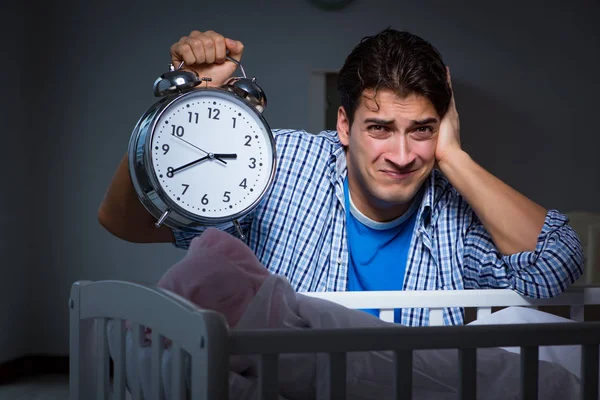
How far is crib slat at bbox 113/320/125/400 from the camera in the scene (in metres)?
0.81

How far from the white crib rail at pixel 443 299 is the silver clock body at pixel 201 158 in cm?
26

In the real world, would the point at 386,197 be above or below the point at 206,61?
below

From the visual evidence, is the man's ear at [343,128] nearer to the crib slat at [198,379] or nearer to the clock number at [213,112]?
the clock number at [213,112]

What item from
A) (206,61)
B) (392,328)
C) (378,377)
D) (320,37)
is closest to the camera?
(392,328)

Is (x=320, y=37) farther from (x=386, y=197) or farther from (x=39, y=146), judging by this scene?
(x=386, y=197)

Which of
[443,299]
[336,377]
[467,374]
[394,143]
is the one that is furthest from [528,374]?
[394,143]

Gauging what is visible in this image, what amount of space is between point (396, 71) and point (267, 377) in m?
0.83

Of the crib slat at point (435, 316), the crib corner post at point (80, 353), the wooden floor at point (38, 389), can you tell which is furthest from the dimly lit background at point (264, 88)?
the crib corner post at point (80, 353)

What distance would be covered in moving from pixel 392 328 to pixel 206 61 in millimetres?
657

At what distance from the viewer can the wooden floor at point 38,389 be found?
9.20 ft

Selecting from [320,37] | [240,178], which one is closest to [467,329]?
[240,178]

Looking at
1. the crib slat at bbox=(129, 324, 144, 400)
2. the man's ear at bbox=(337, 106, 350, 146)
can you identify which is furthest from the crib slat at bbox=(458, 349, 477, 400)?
the man's ear at bbox=(337, 106, 350, 146)

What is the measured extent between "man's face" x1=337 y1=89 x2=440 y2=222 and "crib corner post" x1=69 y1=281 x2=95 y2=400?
0.65 metres

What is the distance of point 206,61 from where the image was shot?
117 centimetres
